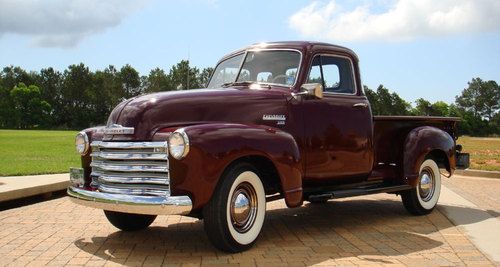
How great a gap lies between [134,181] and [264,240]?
5.27ft

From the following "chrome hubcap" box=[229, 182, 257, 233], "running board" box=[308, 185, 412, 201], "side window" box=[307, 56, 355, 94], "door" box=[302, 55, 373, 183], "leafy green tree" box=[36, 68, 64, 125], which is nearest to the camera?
"chrome hubcap" box=[229, 182, 257, 233]

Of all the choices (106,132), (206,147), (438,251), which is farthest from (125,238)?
(438,251)

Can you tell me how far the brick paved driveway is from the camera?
15.7 ft

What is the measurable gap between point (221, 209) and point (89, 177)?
68.5 inches

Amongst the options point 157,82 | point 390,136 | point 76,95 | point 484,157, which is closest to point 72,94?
point 76,95

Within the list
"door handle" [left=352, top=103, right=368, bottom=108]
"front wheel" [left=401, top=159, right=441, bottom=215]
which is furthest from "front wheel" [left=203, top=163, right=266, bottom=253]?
"front wheel" [left=401, top=159, right=441, bottom=215]

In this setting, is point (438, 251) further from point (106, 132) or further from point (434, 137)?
point (106, 132)

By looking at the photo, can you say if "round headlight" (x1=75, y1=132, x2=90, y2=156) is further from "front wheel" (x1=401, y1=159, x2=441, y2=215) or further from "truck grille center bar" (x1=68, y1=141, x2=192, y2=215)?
"front wheel" (x1=401, y1=159, x2=441, y2=215)

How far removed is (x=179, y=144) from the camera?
4535 mm

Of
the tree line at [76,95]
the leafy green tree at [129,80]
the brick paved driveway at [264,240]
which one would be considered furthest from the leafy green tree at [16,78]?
the brick paved driveway at [264,240]

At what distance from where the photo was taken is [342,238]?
575 cm

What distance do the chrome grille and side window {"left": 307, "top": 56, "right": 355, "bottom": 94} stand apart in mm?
2263

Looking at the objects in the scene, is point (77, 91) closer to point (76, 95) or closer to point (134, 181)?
point (76, 95)

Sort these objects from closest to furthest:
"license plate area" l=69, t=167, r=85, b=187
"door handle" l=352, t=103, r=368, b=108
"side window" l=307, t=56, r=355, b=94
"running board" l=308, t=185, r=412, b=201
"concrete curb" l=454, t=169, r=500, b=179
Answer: "license plate area" l=69, t=167, r=85, b=187, "running board" l=308, t=185, r=412, b=201, "side window" l=307, t=56, r=355, b=94, "door handle" l=352, t=103, r=368, b=108, "concrete curb" l=454, t=169, r=500, b=179
